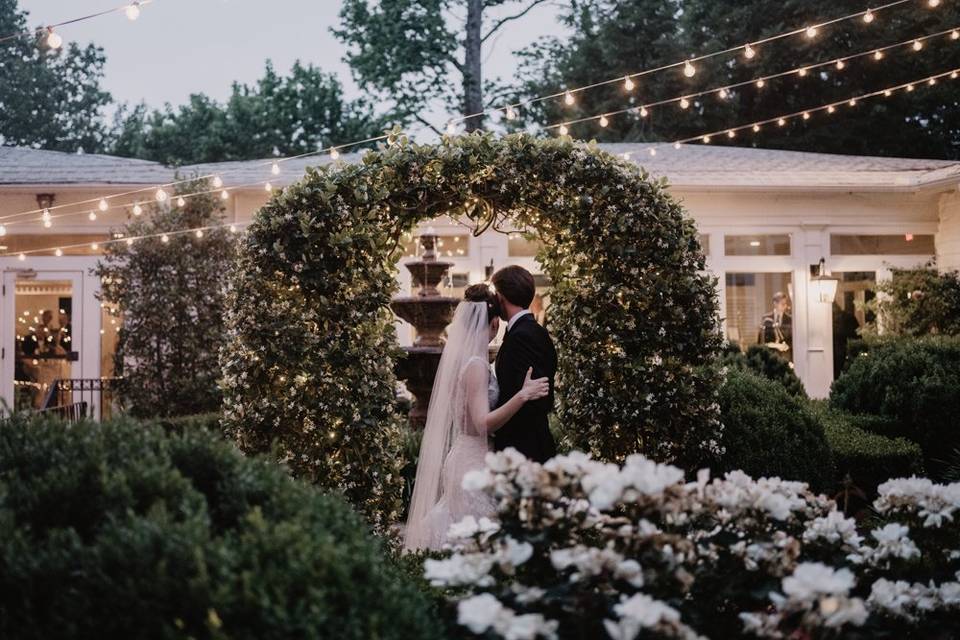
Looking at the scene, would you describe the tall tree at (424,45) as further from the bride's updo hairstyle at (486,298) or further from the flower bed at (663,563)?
the flower bed at (663,563)

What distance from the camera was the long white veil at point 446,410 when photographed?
545 cm

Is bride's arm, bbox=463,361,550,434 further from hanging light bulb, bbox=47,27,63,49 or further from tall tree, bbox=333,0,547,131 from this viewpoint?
tall tree, bbox=333,0,547,131

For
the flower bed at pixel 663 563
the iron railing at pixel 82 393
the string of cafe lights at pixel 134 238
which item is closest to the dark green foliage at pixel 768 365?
the string of cafe lights at pixel 134 238

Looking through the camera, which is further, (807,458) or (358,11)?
(358,11)

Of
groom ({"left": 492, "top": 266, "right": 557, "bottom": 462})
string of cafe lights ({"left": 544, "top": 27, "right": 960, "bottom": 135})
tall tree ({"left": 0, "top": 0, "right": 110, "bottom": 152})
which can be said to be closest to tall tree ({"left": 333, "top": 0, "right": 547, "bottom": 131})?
string of cafe lights ({"left": 544, "top": 27, "right": 960, "bottom": 135})

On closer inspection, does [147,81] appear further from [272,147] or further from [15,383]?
[15,383]

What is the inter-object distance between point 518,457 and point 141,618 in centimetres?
102

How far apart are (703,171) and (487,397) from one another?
31.9 feet

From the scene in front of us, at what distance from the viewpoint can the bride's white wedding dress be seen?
5250 millimetres

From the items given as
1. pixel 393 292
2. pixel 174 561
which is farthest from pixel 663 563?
pixel 393 292

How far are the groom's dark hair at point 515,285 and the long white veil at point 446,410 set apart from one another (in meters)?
0.35

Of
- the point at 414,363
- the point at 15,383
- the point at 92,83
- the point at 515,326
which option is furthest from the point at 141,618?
the point at 92,83

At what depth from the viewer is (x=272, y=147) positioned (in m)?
26.5

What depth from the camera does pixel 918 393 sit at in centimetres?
771
